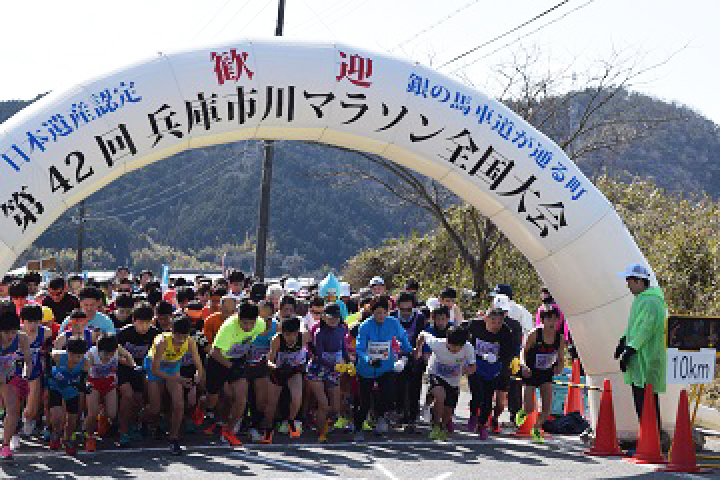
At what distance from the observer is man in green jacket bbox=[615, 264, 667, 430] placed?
10422 millimetres

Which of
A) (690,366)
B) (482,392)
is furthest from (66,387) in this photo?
(690,366)

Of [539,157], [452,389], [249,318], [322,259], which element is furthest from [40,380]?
[322,259]

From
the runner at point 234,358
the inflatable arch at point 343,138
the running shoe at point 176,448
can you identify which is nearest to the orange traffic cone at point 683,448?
the inflatable arch at point 343,138

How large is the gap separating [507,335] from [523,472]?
2508 millimetres

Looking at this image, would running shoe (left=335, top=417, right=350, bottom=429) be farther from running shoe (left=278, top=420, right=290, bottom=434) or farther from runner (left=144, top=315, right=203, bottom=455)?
runner (left=144, top=315, right=203, bottom=455)

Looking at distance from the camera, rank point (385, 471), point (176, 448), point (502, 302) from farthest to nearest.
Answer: point (502, 302) → point (176, 448) → point (385, 471)

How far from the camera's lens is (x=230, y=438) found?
11.2 m

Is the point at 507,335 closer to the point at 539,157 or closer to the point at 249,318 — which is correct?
the point at 539,157

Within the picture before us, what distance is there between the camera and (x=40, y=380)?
10531 millimetres

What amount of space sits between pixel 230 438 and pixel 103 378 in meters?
1.56

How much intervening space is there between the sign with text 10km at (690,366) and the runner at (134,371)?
18.1 feet

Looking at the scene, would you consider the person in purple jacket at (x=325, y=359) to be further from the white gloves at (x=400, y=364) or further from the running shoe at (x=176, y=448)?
the running shoe at (x=176, y=448)

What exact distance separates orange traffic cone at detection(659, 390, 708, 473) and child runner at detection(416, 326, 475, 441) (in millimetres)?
2633

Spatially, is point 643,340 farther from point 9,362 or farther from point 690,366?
point 9,362
